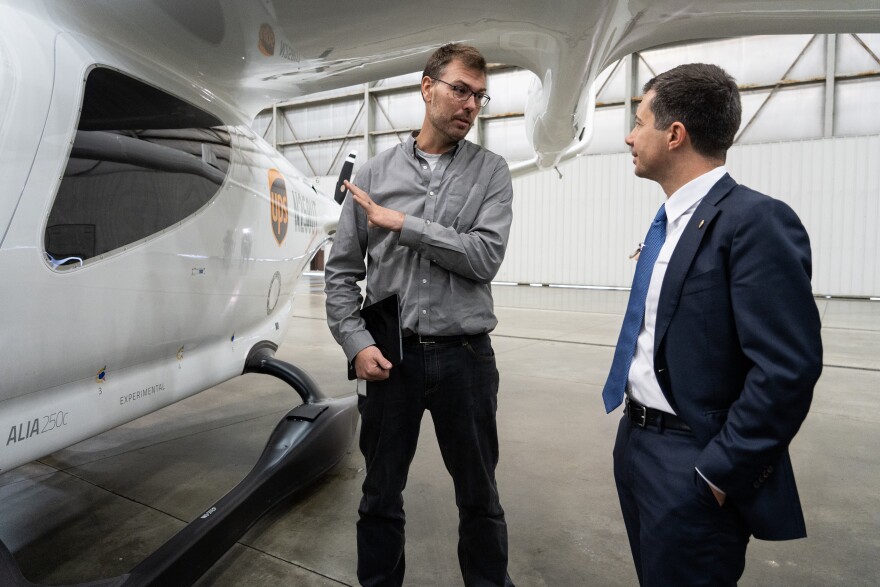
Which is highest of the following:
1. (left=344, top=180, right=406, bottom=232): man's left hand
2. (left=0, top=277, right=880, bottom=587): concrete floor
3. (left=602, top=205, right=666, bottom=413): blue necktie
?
(left=344, top=180, right=406, bottom=232): man's left hand

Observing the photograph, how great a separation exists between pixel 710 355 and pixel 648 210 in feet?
43.0

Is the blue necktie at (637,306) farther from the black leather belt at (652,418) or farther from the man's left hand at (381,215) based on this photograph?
the man's left hand at (381,215)

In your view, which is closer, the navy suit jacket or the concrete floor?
the navy suit jacket

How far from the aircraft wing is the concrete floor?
69.1 inches

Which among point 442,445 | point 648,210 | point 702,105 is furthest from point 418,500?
point 648,210

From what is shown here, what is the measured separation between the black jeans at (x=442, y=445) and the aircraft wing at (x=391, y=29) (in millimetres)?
1057

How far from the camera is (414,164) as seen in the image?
1641 mm

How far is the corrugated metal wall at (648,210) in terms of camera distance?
38.0 feet

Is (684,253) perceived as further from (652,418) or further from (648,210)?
(648,210)

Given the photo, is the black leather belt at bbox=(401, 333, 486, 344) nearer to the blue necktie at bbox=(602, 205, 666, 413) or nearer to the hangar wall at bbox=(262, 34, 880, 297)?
the blue necktie at bbox=(602, 205, 666, 413)

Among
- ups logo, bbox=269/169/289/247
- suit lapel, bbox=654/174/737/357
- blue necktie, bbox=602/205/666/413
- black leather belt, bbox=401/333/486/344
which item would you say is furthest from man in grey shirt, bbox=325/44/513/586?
ups logo, bbox=269/169/289/247

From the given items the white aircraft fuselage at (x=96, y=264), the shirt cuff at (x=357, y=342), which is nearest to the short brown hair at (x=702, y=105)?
the shirt cuff at (x=357, y=342)

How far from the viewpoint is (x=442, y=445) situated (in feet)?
5.44

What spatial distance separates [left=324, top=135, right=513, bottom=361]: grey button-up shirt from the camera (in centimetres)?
153
